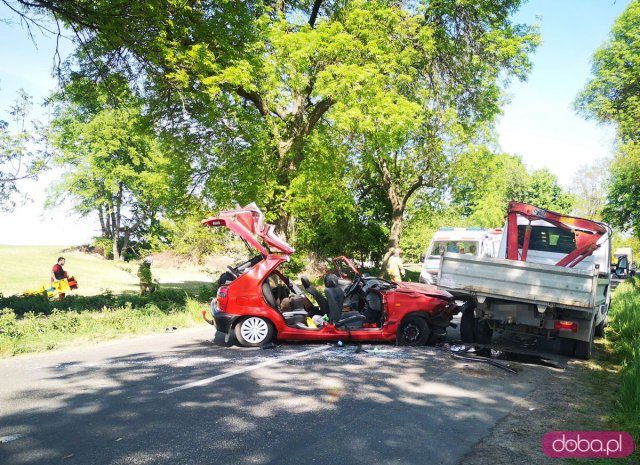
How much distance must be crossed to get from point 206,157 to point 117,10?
850cm

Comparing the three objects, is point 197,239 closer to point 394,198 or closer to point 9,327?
point 9,327

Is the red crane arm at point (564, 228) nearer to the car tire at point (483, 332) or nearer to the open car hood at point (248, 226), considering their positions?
the car tire at point (483, 332)

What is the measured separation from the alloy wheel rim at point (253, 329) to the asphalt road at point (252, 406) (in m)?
0.30

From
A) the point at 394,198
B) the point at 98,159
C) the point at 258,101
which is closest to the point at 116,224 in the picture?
the point at 98,159

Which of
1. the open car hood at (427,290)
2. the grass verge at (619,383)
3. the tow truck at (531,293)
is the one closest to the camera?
the grass verge at (619,383)

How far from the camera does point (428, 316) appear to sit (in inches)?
349

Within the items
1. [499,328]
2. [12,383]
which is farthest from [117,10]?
[499,328]

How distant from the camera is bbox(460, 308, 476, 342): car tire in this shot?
947 cm

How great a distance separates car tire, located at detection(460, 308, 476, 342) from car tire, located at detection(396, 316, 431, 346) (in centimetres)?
95

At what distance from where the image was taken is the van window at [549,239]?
10.9 metres

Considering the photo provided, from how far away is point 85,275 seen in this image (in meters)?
32.5

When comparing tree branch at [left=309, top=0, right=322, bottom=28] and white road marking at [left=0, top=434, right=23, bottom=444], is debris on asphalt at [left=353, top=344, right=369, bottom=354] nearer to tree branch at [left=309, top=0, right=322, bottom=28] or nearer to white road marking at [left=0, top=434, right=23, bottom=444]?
white road marking at [left=0, top=434, right=23, bottom=444]

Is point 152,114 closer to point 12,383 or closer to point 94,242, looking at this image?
point 12,383

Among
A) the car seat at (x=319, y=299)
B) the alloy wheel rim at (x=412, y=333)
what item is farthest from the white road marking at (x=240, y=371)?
the alloy wheel rim at (x=412, y=333)
